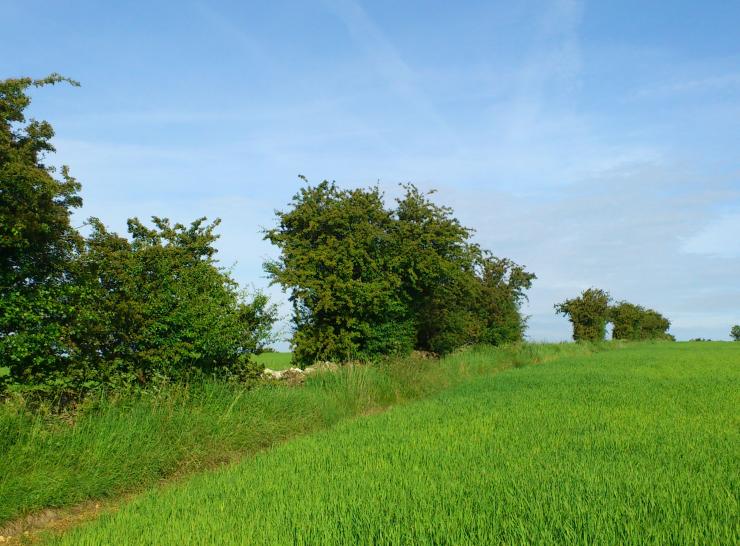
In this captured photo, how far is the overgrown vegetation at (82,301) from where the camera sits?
10.6 metres

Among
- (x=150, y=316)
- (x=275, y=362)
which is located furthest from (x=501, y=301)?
(x=150, y=316)

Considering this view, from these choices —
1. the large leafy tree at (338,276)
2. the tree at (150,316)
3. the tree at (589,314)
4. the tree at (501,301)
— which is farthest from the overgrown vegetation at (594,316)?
the tree at (150,316)

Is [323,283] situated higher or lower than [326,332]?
higher

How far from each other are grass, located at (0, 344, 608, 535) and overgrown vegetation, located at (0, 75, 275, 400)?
1.33m

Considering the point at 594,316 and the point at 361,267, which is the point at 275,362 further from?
the point at 594,316

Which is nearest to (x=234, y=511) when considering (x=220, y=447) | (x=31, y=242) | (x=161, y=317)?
(x=220, y=447)

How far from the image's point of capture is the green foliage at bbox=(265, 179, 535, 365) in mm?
23047

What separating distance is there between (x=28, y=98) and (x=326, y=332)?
14.0 meters

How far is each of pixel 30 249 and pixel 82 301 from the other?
4.58 feet

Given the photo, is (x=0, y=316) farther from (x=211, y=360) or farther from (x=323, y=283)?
(x=323, y=283)

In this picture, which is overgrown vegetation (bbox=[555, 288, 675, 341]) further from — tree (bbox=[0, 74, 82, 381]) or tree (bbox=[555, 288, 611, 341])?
tree (bbox=[0, 74, 82, 381])

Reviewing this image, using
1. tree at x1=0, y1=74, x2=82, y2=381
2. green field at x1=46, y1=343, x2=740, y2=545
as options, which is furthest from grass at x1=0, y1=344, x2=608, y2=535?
tree at x1=0, y1=74, x2=82, y2=381

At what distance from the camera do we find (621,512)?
16.5ft

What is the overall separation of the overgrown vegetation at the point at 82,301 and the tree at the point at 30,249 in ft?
0.06
